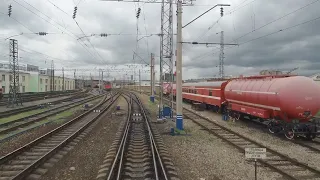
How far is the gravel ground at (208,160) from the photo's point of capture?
9047mm

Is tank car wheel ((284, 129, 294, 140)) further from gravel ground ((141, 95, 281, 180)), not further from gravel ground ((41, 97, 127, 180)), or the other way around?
gravel ground ((41, 97, 127, 180))

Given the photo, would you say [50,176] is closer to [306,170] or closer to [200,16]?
[306,170]

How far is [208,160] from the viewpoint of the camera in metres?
10.8

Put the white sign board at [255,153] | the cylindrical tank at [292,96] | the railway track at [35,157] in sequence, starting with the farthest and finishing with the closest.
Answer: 1. the cylindrical tank at [292,96]
2. the railway track at [35,157]
3. the white sign board at [255,153]

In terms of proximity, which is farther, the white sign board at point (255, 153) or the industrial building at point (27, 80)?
the industrial building at point (27, 80)

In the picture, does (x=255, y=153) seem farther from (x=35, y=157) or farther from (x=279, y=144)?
(x=35, y=157)

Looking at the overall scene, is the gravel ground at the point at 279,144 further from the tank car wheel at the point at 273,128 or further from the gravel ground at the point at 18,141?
the gravel ground at the point at 18,141

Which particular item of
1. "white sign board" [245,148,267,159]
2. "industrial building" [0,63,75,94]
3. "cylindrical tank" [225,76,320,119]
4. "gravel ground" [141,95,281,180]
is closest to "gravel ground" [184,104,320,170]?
"cylindrical tank" [225,76,320,119]

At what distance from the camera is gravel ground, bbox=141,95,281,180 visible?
9047mm

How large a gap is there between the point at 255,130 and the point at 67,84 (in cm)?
11964

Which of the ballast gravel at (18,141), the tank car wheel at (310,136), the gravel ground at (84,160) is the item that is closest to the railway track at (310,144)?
the tank car wheel at (310,136)

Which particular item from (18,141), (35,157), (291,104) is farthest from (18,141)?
(291,104)

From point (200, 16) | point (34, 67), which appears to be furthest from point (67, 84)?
point (200, 16)

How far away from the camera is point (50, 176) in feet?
29.3
